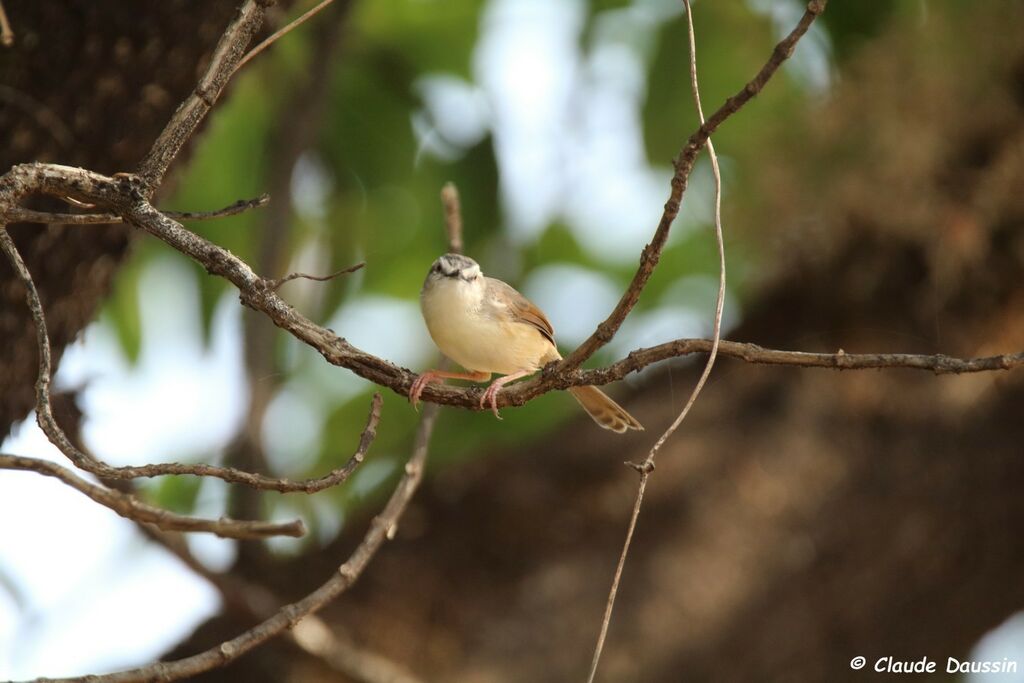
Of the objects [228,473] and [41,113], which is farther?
[41,113]

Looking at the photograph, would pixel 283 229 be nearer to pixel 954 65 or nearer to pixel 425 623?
pixel 425 623

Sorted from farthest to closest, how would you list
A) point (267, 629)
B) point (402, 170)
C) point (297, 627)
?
point (402, 170) < point (297, 627) < point (267, 629)

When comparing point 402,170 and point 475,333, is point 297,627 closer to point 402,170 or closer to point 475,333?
point 475,333

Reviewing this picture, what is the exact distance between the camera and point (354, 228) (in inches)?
252

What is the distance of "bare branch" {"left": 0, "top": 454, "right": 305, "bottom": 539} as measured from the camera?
1854 millimetres


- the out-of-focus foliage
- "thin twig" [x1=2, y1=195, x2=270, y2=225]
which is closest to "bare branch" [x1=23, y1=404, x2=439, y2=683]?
"thin twig" [x1=2, y1=195, x2=270, y2=225]

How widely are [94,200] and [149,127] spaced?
1320 millimetres

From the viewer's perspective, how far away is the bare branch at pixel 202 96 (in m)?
1.96

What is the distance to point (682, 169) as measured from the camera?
184cm

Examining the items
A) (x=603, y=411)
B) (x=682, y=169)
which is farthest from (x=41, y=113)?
(x=603, y=411)

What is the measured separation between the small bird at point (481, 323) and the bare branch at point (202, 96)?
5.55 feet

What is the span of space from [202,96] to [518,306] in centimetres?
199

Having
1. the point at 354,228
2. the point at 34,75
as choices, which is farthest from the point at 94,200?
the point at 354,228

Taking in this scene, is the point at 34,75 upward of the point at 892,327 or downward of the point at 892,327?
downward
